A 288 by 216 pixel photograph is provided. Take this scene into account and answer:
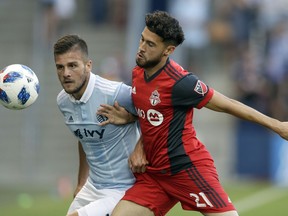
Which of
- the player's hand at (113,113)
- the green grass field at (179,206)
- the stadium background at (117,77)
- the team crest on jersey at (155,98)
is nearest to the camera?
the team crest on jersey at (155,98)

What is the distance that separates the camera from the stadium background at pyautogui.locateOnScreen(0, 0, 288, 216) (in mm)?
19078

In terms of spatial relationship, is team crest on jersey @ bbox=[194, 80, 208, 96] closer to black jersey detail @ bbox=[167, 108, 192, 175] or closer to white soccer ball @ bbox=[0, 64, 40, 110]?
black jersey detail @ bbox=[167, 108, 192, 175]

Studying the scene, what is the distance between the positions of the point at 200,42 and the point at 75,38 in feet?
41.5

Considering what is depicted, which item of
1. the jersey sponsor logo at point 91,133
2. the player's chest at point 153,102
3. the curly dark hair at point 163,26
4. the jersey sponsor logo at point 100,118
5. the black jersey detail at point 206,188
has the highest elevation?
the curly dark hair at point 163,26

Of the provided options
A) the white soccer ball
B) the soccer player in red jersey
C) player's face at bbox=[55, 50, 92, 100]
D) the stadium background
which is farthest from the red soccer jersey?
the stadium background

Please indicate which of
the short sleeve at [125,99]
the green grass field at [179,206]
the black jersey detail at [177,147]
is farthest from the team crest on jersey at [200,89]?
the green grass field at [179,206]

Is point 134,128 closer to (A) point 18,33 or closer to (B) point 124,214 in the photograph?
(B) point 124,214

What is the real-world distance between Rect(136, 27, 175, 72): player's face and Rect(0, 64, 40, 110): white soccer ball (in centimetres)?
105

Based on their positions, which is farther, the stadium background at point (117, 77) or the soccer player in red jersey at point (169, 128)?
the stadium background at point (117, 77)

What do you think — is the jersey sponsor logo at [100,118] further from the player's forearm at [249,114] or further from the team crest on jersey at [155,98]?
the player's forearm at [249,114]

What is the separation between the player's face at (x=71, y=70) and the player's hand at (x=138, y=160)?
78 cm

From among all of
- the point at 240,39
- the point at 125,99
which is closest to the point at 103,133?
the point at 125,99

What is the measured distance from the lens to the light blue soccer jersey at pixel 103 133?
26.7ft

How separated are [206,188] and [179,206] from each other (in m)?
6.82
